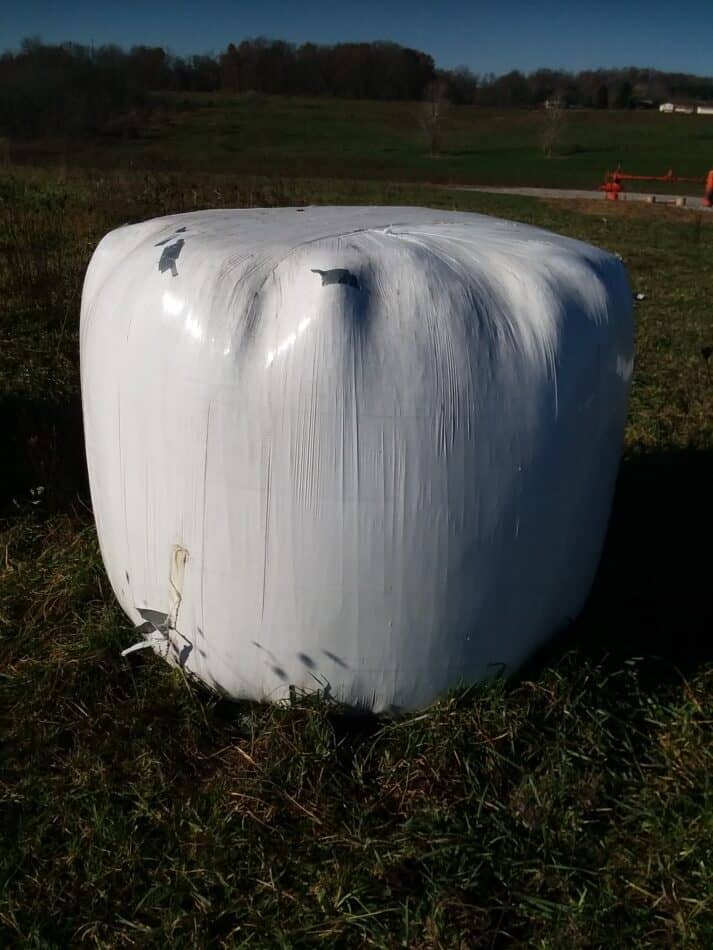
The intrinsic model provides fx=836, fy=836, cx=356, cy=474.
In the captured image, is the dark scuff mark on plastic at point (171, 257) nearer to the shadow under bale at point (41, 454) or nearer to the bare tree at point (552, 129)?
the shadow under bale at point (41, 454)

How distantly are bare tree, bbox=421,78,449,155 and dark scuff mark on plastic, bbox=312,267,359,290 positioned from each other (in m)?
50.8

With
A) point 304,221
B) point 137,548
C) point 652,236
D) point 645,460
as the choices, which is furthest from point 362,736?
point 652,236

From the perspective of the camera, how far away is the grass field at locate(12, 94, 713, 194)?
34.3 m

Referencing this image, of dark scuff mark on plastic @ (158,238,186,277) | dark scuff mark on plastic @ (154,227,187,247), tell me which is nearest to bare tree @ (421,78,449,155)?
dark scuff mark on plastic @ (154,227,187,247)

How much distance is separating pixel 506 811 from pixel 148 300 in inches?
59.2

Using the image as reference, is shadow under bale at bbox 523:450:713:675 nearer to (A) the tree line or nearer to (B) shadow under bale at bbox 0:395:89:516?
(B) shadow under bale at bbox 0:395:89:516

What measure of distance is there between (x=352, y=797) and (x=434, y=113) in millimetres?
58779

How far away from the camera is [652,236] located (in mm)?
14430

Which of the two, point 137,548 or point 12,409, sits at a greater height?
point 137,548

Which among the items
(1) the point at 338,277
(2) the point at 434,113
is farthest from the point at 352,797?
(2) the point at 434,113

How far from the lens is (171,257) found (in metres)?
2.07

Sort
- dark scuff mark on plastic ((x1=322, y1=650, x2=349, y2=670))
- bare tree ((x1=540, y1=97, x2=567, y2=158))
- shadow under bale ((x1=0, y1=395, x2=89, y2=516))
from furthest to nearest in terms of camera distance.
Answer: bare tree ((x1=540, y1=97, x2=567, y2=158)) → shadow under bale ((x1=0, y1=395, x2=89, y2=516)) → dark scuff mark on plastic ((x1=322, y1=650, x2=349, y2=670))

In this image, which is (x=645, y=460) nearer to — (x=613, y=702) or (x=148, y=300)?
(x=613, y=702)

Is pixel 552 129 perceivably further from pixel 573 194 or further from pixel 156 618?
pixel 156 618
